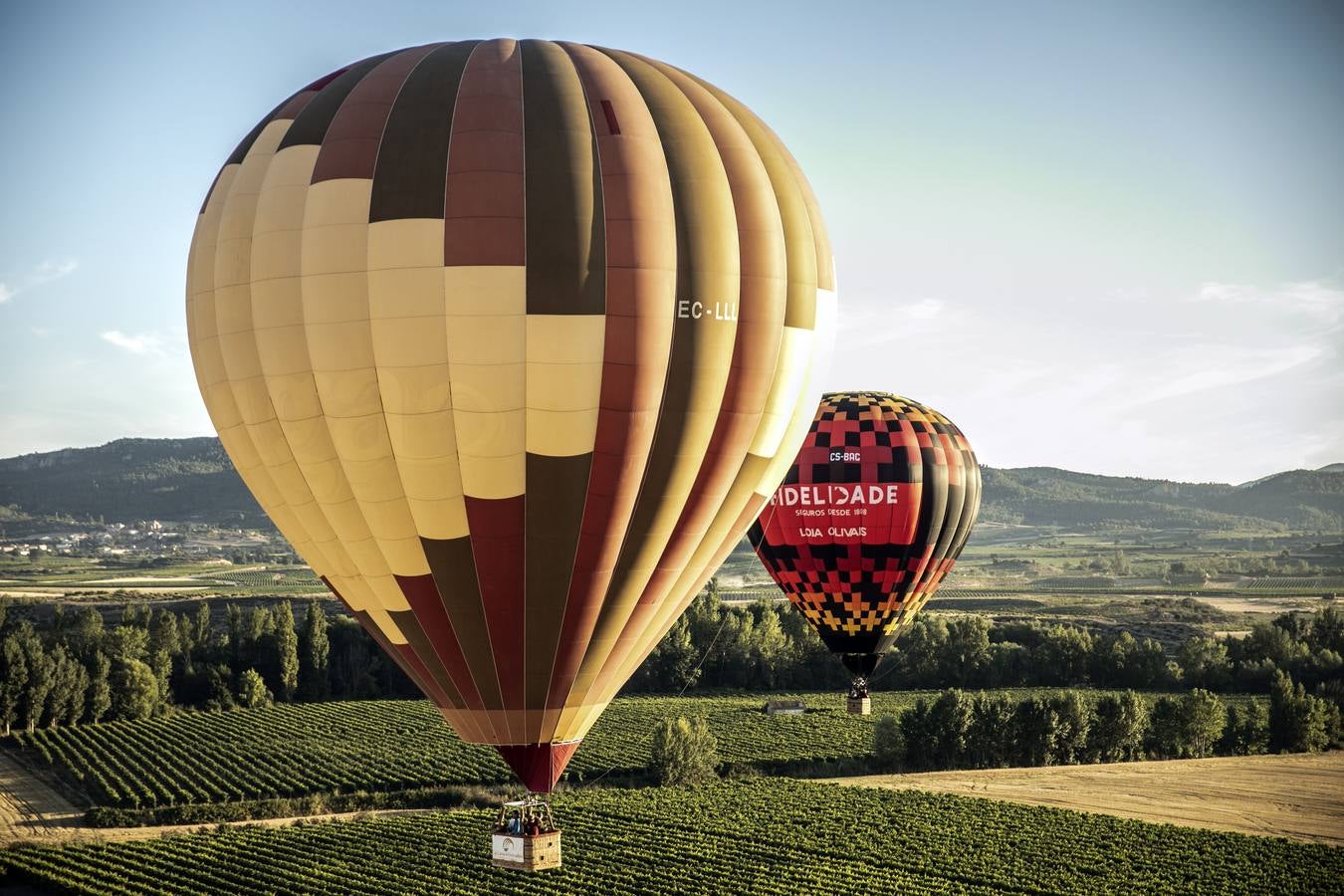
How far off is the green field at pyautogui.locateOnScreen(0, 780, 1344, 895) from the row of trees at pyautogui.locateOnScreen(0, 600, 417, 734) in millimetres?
22759

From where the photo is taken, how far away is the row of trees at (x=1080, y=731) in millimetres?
44531

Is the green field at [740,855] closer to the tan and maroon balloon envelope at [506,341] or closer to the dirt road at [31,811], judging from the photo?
the dirt road at [31,811]

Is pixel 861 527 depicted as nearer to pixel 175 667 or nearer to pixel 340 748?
pixel 340 748

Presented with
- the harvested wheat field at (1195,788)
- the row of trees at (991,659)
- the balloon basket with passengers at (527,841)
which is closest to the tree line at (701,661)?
the row of trees at (991,659)

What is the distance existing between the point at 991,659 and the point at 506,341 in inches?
2165

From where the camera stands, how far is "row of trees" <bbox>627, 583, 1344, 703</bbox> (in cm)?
6044

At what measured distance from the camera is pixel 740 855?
3041 centimetres

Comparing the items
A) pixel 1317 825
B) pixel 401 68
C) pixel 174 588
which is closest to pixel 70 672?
pixel 1317 825

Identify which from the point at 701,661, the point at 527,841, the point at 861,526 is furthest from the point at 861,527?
the point at 701,661

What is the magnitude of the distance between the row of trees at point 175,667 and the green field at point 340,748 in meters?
1.71

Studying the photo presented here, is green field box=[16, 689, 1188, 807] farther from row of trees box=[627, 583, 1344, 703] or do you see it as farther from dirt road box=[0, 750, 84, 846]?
row of trees box=[627, 583, 1344, 703]

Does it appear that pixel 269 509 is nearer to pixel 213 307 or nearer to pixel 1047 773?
pixel 213 307

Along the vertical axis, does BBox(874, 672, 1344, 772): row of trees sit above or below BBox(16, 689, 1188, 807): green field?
above

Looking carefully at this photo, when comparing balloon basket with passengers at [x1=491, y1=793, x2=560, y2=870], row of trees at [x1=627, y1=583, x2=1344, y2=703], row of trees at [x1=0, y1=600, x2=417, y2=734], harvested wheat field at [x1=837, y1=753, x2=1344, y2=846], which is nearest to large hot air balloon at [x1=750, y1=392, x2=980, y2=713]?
harvested wheat field at [x1=837, y1=753, x2=1344, y2=846]
